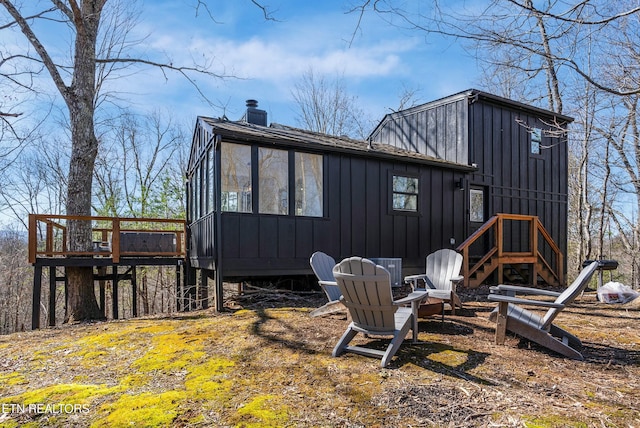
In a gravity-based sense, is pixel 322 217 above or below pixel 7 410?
above

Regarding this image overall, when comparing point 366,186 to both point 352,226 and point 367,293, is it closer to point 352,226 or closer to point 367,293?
point 352,226

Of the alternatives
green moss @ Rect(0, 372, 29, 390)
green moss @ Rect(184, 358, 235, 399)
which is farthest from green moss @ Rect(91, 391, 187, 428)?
green moss @ Rect(0, 372, 29, 390)

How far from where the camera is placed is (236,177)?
6.89m

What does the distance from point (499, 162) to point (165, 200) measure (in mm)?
12202

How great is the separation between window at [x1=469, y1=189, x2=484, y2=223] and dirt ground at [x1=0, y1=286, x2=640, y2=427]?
17.7 feet

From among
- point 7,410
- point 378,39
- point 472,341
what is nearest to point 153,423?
point 7,410

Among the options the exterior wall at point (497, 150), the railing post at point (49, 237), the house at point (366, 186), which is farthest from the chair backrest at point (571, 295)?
the railing post at point (49, 237)

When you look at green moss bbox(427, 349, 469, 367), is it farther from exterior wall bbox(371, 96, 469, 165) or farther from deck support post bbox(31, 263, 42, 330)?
exterior wall bbox(371, 96, 469, 165)

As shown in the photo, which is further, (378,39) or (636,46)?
(636,46)

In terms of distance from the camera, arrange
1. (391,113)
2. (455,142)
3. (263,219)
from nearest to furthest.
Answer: (263,219) < (455,142) < (391,113)

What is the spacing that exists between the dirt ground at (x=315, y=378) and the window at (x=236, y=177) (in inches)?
90.8

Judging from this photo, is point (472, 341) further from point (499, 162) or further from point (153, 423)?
point (499, 162)

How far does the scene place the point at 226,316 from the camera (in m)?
5.96

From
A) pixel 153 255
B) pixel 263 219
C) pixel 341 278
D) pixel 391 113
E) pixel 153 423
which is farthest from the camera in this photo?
pixel 391 113
